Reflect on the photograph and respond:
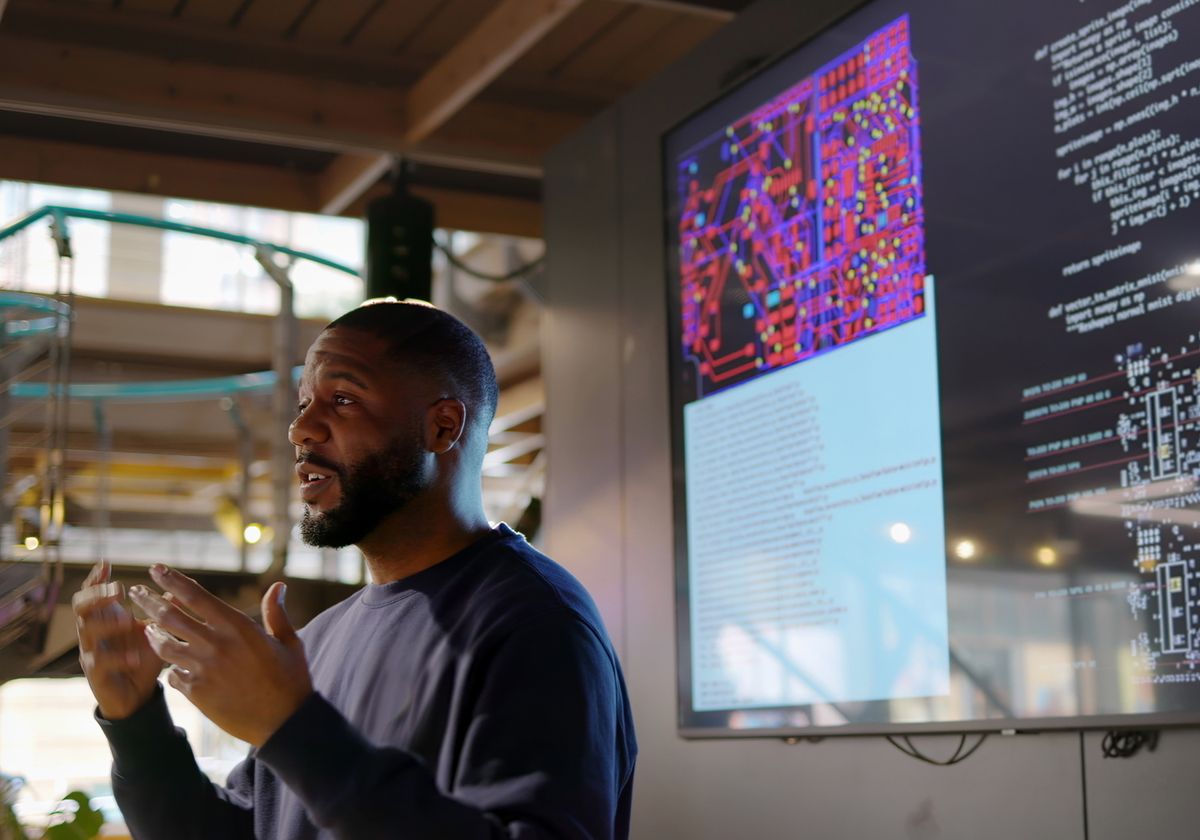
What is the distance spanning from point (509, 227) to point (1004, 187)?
3.16 m

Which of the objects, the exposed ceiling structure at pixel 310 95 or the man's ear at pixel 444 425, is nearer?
the man's ear at pixel 444 425

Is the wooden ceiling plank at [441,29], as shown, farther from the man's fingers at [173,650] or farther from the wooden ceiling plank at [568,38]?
the man's fingers at [173,650]

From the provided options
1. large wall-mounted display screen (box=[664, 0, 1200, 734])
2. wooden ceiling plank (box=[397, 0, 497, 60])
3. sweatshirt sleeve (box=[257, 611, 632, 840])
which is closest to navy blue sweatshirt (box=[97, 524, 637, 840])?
sweatshirt sleeve (box=[257, 611, 632, 840])

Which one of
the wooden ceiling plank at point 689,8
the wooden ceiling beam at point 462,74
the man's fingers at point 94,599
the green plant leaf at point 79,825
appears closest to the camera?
the green plant leaf at point 79,825

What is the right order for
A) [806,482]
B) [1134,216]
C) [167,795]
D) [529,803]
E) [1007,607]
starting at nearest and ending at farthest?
[529,803], [167,795], [1134,216], [1007,607], [806,482]

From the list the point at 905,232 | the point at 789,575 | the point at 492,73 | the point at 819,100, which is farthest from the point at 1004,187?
the point at 492,73

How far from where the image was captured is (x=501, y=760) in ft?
4.50

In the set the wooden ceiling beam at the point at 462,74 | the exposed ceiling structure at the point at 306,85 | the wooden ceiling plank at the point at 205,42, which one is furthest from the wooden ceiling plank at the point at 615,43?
the wooden ceiling plank at the point at 205,42

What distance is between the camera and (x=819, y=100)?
3.12m

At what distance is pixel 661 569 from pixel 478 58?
1.72 meters

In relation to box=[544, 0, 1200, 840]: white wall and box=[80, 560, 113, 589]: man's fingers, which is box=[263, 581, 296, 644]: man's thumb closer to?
box=[80, 560, 113, 589]: man's fingers

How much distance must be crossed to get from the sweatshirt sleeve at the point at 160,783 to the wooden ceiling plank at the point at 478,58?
2.65m

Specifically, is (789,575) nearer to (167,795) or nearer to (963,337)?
(963,337)

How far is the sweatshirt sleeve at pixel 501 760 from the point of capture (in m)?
1.30
